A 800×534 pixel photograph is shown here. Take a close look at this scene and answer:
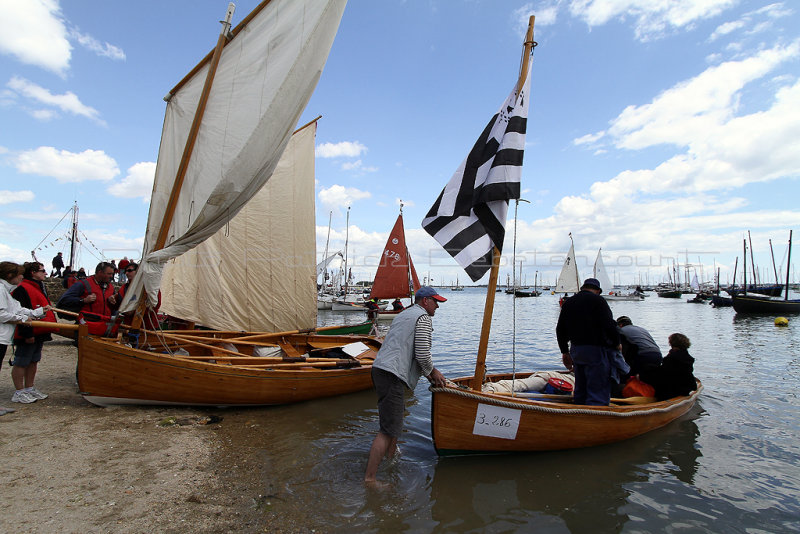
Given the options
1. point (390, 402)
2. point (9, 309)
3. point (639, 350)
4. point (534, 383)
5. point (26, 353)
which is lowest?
point (534, 383)

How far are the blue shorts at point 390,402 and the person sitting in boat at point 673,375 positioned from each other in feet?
16.3

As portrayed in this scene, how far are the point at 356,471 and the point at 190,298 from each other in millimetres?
6794

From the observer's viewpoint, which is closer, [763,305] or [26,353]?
[26,353]

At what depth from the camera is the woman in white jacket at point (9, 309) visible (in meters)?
5.26

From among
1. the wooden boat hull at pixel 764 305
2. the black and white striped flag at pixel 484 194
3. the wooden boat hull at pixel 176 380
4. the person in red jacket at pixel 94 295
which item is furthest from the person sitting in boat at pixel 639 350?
the wooden boat hull at pixel 764 305

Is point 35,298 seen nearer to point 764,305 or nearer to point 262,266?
point 262,266

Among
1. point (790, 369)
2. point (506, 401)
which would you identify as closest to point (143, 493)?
point (506, 401)

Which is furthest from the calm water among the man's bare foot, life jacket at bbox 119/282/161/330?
life jacket at bbox 119/282/161/330

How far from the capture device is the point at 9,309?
532 cm

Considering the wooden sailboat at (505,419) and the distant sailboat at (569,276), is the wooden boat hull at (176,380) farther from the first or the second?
the distant sailboat at (569,276)

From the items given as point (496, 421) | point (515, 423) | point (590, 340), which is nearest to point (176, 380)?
point (496, 421)

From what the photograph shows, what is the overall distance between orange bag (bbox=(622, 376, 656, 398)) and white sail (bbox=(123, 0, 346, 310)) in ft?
22.9

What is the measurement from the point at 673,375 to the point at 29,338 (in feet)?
32.9

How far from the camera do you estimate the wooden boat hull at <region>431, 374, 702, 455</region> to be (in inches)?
193
